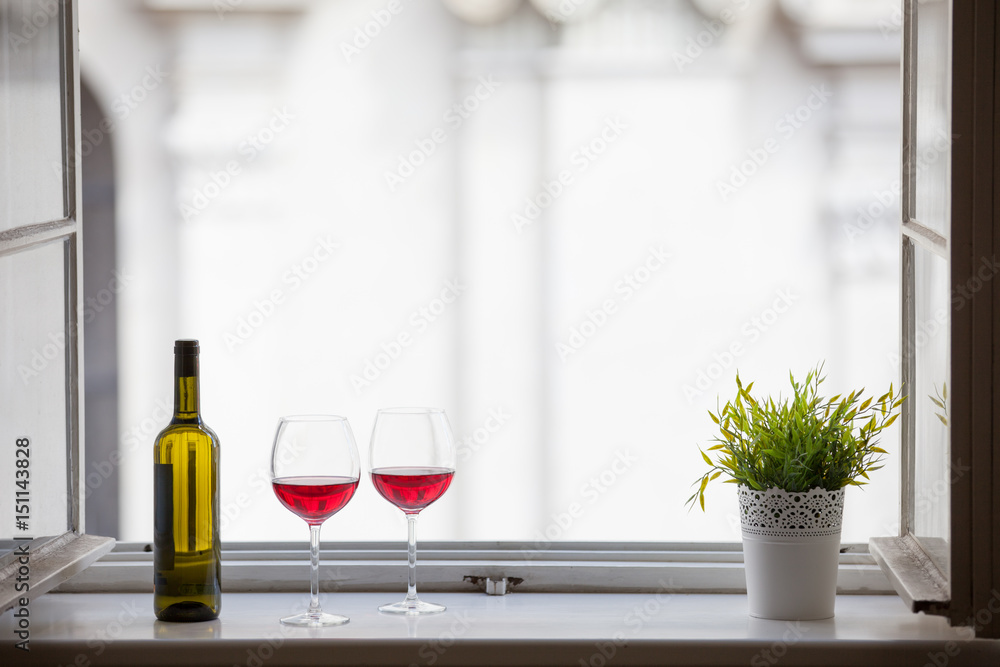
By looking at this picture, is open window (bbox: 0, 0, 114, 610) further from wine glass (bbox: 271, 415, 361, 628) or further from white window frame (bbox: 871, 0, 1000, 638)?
white window frame (bbox: 871, 0, 1000, 638)

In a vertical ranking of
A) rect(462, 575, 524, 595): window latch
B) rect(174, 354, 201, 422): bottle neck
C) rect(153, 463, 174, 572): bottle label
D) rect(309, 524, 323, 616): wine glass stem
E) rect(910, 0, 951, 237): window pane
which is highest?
rect(910, 0, 951, 237): window pane

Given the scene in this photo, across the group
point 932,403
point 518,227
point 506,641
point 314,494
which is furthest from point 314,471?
point 932,403

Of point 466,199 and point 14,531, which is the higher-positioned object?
point 466,199

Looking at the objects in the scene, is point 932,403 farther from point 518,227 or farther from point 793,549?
point 518,227

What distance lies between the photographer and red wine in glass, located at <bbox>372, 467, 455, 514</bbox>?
1.18 metres

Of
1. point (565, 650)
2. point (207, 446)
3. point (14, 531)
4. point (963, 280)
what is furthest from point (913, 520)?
point (14, 531)

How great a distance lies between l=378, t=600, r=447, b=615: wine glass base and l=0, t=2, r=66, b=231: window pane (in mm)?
648

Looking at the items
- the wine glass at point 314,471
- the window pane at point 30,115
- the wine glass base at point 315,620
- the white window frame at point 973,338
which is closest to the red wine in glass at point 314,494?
the wine glass at point 314,471

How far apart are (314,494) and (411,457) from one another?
0.13 m

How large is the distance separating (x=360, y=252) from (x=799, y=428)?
2.23 feet

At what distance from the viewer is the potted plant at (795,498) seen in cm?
117

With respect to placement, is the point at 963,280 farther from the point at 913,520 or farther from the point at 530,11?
the point at 530,11

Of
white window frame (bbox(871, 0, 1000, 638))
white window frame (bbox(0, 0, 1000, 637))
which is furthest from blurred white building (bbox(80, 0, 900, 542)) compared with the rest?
white window frame (bbox(871, 0, 1000, 638))

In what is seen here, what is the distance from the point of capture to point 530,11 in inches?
56.2
